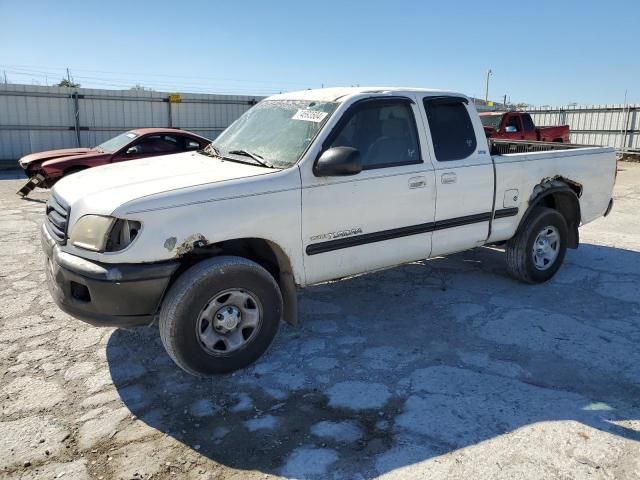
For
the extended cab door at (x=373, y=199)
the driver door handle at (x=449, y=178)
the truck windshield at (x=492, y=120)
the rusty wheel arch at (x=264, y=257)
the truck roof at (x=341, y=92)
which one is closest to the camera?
the rusty wheel arch at (x=264, y=257)

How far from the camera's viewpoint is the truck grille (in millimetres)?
3516

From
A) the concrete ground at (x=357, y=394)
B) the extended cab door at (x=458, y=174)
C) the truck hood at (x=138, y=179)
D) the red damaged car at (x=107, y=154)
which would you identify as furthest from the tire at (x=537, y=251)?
the red damaged car at (x=107, y=154)

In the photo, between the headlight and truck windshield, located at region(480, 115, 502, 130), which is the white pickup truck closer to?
the headlight

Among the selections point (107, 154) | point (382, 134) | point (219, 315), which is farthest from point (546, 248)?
point (107, 154)

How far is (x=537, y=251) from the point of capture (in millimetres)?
5527

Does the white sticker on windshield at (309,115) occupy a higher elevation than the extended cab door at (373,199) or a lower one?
higher

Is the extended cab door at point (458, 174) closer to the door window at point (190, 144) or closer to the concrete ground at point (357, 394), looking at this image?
the concrete ground at point (357, 394)

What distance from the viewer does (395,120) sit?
172 inches

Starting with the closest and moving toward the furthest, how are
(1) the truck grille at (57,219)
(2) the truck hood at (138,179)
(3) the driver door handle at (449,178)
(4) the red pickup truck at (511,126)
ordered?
(2) the truck hood at (138,179), (1) the truck grille at (57,219), (3) the driver door handle at (449,178), (4) the red pickup truck at (511,126)

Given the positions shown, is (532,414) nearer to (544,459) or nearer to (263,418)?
(544,459)

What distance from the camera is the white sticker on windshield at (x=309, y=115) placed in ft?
13.3

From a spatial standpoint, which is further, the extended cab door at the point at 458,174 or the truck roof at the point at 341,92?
the extended cab door at the point at 458,174

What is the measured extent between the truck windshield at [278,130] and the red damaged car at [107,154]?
565 centimetres

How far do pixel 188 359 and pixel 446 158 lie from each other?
2.64 metres
